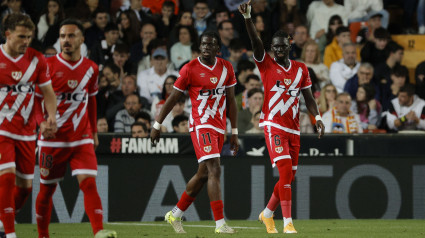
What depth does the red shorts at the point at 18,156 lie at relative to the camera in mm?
8992

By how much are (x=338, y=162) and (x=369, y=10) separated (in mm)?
6811

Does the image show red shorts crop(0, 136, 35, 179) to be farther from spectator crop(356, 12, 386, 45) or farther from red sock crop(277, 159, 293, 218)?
spectator crop(356, 12, 386, 45)

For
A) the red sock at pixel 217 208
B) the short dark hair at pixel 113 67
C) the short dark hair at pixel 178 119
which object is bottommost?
the red sock at pixel 217 208

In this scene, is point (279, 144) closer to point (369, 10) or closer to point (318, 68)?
point (318, 68)

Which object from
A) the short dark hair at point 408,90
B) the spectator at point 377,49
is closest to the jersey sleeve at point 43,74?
the short dark hair at point 408,90

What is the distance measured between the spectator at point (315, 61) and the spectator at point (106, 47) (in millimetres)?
3762

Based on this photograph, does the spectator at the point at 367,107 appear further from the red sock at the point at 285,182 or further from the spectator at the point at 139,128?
the red sock at the point at 285,182

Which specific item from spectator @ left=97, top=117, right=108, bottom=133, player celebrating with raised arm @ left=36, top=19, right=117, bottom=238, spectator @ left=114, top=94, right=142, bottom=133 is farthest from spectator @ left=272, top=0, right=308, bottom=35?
player celebrating with raised arm @ left=36, top=19, right=117, bottom=238

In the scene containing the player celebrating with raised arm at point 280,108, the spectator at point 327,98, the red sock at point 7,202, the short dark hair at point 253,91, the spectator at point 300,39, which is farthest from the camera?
the spectator at point 300,39

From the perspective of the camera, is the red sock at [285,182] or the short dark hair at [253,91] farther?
the short dark hair at [253,91]

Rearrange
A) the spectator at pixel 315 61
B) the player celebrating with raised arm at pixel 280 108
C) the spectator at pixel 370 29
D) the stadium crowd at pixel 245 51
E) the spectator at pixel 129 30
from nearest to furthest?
the player celebrating with raised arm at pixel 280 108
the stadium crowd at pixel 245 51
the spectator at pixel 315 61
the spectator at pixel 129 30
the spectator at pixel 370 29

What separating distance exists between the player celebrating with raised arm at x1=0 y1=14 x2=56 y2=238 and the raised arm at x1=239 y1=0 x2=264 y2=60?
2831 mm

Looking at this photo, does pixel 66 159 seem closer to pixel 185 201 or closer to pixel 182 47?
pixel 185 201

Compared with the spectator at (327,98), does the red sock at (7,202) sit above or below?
below
